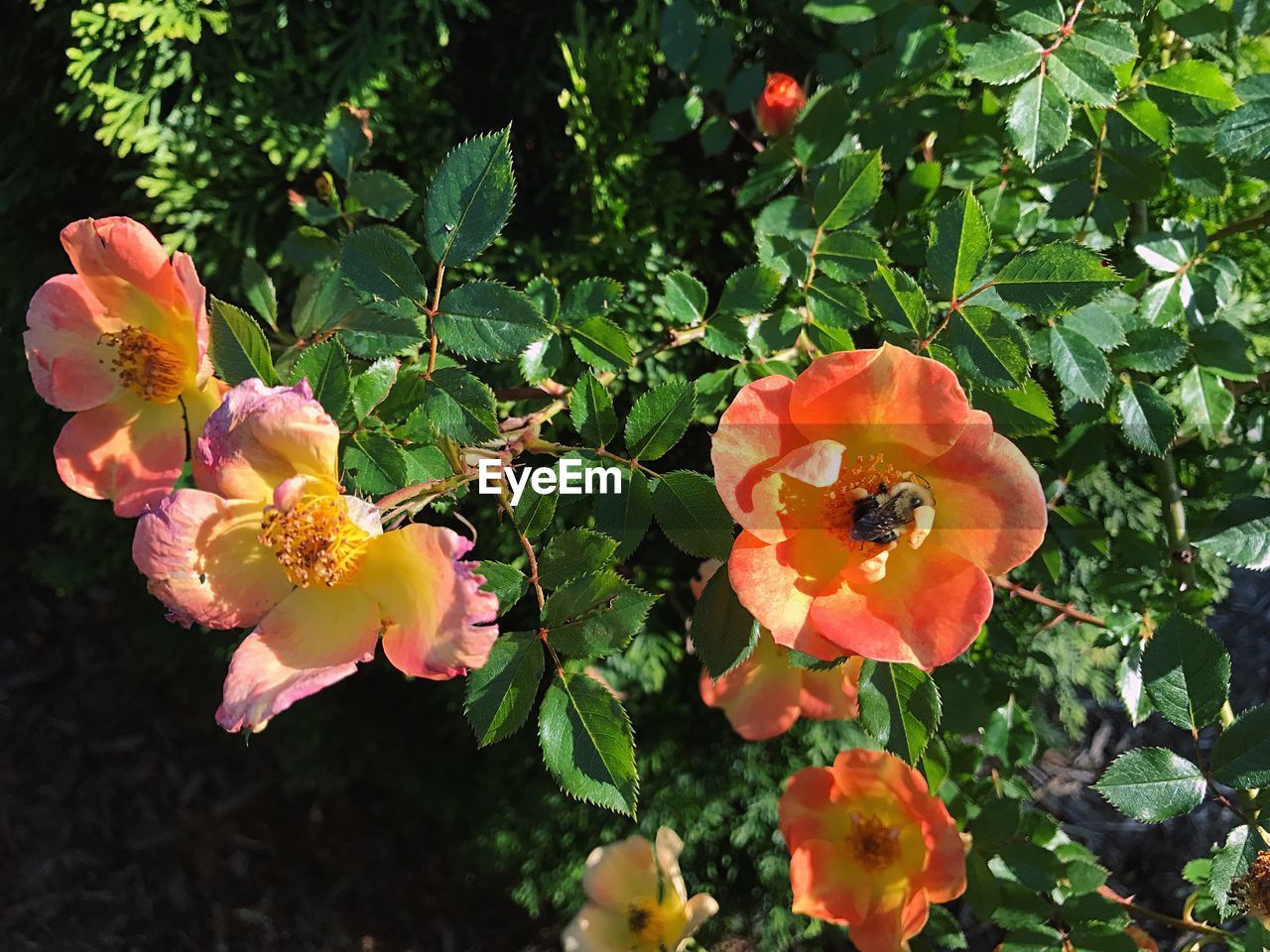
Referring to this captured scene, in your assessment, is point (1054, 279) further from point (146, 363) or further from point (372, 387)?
point (146, 363)

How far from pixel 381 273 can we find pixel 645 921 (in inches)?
47.0

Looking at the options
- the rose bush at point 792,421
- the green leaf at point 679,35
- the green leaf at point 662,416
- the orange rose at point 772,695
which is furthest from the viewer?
the orange rose at point 772,695

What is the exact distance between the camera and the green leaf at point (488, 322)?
2.95ft

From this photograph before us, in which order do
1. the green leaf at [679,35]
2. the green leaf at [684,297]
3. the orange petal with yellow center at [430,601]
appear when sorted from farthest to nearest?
the green leaf at [679,35] < the green leaf at [684,297] < the orange petal with yellow center at [430,601]

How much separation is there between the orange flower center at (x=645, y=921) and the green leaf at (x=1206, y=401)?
1138 mm

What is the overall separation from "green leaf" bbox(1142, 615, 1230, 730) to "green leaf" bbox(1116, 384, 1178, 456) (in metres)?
0.27

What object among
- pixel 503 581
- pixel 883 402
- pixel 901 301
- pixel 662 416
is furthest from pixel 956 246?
pixel 503 581

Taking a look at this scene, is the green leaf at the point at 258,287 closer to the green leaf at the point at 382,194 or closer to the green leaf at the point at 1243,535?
the green leaf at the point at 382,194

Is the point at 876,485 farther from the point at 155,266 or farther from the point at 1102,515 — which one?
the point at 1102,515

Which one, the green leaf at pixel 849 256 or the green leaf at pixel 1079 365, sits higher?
the green leaf at pixel 849 256

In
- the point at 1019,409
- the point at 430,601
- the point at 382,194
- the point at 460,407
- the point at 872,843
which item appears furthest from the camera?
the point at 872,843

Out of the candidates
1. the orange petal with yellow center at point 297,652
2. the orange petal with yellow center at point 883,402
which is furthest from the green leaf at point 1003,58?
the orange petal with yellow center at point 297,652

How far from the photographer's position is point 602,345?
1.07 metres

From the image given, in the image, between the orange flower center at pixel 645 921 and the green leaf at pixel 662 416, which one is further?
the orange flower center at pixel 645 921
